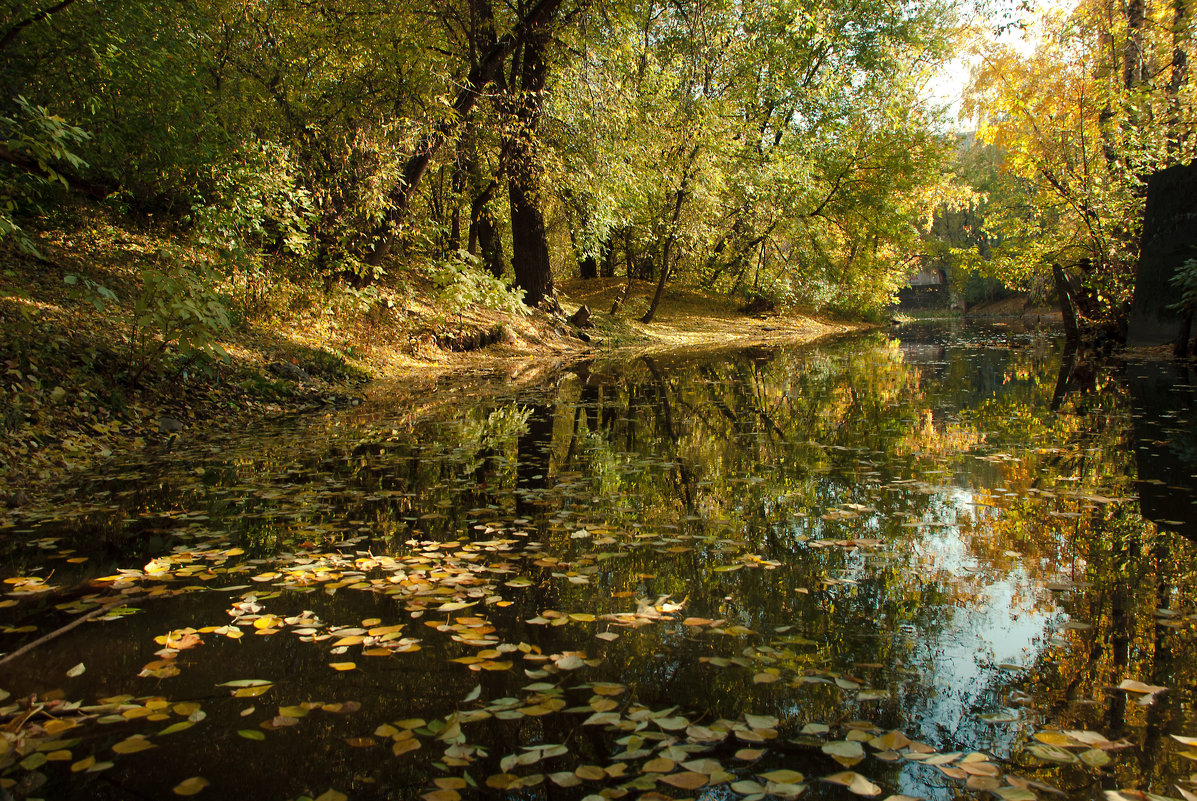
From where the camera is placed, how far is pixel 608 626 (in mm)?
3055

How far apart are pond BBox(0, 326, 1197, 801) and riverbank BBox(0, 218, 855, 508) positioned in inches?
32.1

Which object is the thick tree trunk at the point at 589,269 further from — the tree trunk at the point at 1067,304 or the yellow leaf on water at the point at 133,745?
the yellow leaf on water at the point at 133,745

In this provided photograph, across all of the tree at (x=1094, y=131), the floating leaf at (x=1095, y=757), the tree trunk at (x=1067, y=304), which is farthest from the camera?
the tree trunk at (x=1067, y=304)

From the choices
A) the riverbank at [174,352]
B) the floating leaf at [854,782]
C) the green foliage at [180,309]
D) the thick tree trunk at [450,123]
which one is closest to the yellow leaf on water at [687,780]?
the floating leaf at [854,782]

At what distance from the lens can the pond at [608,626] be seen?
2.14 meters

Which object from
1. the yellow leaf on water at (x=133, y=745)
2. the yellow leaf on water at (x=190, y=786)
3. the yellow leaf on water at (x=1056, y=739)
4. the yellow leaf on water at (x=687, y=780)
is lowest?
the yellow leaf on water at (x=190, y=786)

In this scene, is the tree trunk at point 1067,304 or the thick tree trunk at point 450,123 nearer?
the thick tree trunk at point 450,123

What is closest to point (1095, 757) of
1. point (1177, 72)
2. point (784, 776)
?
point (784, 776)

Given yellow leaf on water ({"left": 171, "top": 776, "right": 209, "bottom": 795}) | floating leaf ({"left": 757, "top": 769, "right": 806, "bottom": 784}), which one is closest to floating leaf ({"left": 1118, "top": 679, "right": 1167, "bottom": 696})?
floating leaf ({"left": 757, "top": 769, "right": 806, "bottom": 784})

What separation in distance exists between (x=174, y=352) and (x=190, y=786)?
7222 mm

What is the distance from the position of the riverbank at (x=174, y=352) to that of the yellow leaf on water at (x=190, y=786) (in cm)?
382

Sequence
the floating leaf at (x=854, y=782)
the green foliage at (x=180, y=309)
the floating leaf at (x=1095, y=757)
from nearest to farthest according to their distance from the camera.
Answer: the floating leaf at (x=854, y=782) → the floating leaf at (x=1095, y=757) → the green foliage at (x=180, y=309)

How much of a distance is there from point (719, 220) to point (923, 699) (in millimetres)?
26794

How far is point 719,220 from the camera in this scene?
91.4 ft
